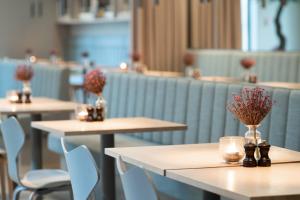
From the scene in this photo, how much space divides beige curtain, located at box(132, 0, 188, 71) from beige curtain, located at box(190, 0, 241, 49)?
0.33m

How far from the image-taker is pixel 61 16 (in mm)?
15469

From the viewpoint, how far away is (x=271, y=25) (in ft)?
43.1

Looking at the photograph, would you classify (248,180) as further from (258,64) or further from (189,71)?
(258,64)

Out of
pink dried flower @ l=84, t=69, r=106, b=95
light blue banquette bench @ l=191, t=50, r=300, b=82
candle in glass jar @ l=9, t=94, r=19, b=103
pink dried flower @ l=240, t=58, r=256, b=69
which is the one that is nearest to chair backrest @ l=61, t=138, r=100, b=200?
pink dried flower @ l=84, t=69, r=106, b=95

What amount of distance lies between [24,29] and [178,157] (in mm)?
11799

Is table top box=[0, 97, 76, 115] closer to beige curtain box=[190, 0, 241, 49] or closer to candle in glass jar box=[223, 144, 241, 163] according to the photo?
candle in glass jar box=[223, 144, 241, 163]

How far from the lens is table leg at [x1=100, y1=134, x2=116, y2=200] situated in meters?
5.43

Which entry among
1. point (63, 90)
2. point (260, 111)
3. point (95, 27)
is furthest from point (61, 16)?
point (260, 111)

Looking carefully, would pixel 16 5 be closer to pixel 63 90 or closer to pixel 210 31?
pixel 210 31

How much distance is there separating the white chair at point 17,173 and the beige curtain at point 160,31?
682 centimetres

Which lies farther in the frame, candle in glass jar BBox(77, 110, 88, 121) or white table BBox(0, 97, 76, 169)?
white table BBox(0, 97, 76, 169)

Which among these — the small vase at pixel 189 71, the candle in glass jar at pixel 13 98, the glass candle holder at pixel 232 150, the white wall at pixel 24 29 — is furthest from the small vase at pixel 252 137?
the white wall at pixel 24 29

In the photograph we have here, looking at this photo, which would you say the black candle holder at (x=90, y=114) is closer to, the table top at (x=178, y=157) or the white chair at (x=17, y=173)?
the white chair at (x=17, y=173)

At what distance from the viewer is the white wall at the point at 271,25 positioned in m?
12.6
